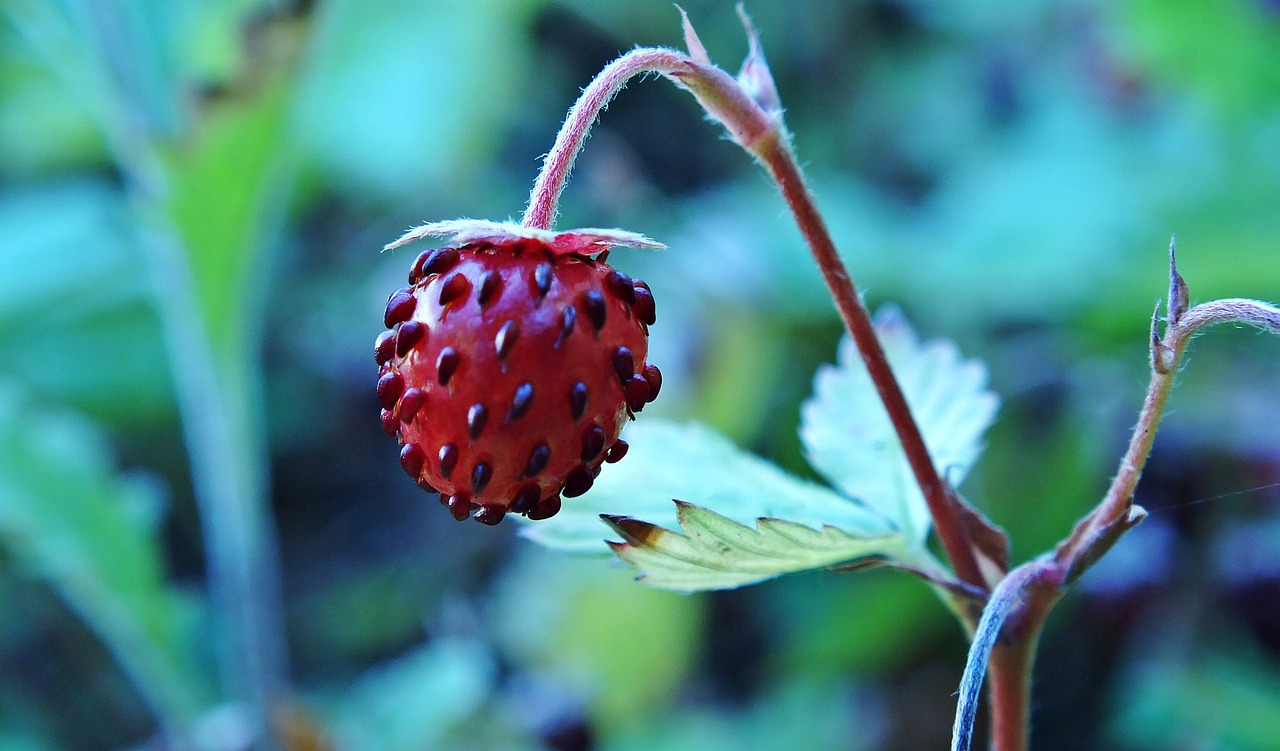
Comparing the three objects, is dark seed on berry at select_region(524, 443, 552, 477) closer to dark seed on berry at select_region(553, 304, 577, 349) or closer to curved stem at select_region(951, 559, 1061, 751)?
dark seed on berry at select_region(553, 304, 577, 349)

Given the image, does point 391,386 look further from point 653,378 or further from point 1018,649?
point 1018,649

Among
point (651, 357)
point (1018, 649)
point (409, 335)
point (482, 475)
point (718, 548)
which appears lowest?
point (1018, 649)

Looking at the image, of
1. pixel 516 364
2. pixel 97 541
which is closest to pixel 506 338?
pixel 516 364

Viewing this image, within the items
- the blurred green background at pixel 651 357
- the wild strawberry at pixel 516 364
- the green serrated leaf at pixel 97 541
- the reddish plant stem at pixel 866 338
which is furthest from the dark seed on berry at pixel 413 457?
the green serrated leaf at pixel 97 541

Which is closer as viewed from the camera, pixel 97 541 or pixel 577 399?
pixel 577 399

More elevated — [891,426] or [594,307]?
[594,307]

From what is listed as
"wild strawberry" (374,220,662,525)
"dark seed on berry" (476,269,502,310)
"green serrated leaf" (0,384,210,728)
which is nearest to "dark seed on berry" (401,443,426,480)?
"wild strawberry" (374,220,662,525)

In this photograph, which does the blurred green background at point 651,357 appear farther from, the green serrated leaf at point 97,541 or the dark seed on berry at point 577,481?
the dark seed on berry at point 577,481
